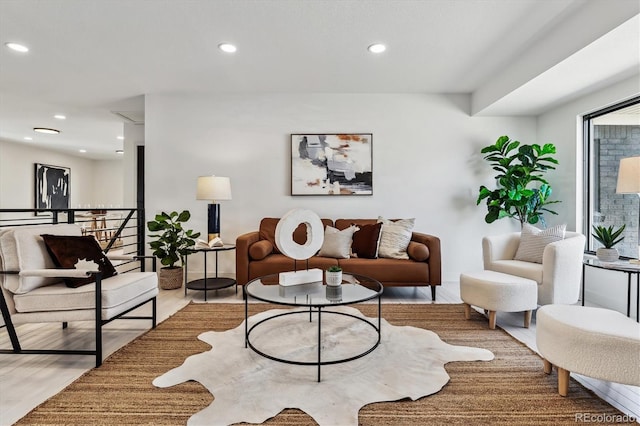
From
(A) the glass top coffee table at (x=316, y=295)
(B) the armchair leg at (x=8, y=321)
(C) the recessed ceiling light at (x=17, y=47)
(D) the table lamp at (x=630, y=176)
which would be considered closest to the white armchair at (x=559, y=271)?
(D) the table lamp at (x=630, y=176)

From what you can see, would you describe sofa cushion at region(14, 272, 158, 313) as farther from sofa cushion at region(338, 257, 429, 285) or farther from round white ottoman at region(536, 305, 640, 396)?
round white ottoman at region(536, 305, 640, 396)

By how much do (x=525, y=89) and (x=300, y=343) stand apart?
3.34 m

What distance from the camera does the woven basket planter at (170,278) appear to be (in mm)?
4160

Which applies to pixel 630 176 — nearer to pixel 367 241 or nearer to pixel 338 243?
pixel 367 241

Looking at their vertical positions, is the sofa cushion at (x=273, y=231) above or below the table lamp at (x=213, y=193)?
below

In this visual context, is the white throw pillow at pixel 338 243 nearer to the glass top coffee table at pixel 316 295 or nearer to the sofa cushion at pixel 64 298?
the glass top coffee table at pixel 316 295

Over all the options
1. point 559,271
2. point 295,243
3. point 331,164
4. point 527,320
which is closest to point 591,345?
point 527,320

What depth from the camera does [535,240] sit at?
3359mm

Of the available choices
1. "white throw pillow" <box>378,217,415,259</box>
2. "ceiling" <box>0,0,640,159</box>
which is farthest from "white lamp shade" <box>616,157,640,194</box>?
"white throw pillow" <box>378,217,415,259</box>

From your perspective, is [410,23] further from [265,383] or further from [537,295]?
[265,383]

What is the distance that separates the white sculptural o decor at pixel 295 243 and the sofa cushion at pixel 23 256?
157 centimetres

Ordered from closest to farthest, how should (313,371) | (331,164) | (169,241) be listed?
1. (313,371)
2. (169,241)
3. (331,164)

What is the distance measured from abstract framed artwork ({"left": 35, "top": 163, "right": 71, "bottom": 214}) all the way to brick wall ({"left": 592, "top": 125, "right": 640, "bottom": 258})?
10.9 metres

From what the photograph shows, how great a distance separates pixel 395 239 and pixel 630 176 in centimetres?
203
